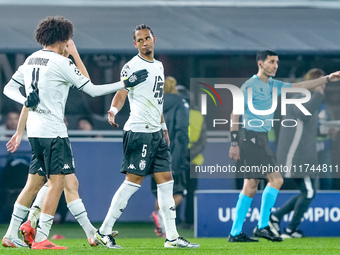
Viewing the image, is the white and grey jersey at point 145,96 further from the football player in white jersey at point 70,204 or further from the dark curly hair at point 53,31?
the dark curly hair at point 53,31

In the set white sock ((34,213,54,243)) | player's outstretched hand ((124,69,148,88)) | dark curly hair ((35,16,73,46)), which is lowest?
white sock ((34,213,54,243))

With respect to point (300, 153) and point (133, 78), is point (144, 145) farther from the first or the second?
point (300, 153)

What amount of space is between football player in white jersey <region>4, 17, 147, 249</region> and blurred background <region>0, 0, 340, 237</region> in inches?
242

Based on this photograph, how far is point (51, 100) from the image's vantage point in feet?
25.3

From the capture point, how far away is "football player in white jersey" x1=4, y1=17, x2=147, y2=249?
7656mm

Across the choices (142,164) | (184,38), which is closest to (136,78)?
(142,164)

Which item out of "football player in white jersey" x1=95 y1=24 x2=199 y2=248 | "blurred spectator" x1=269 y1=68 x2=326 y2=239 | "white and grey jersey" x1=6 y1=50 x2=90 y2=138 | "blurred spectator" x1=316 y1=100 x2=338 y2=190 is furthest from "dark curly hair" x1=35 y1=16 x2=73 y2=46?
"blurred spectator" x1=316 y1=100 x2=338 y2=190

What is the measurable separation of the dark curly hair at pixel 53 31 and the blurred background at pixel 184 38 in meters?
6.15

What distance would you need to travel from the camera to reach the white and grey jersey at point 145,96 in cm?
823

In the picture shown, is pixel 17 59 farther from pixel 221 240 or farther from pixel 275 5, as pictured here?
pixel 221 240

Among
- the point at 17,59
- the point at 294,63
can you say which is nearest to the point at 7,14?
the point at 17,59

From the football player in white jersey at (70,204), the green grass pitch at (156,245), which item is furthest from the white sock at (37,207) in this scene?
the green grass pitch at (156,245)

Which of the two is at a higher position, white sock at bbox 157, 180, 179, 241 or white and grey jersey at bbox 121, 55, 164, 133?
white and grey jersey at bbox 121, 55, 164, 133

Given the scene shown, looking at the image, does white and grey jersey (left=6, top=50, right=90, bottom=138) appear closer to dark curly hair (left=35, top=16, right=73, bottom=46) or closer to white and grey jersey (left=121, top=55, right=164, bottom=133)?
dark curly hair (left=35, top=16, right=73, bottom=46)
